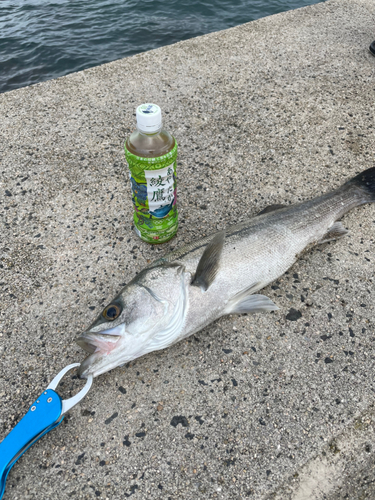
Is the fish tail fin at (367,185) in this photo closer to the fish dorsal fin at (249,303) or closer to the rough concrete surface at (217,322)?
the rough concrete surface at (217,322)

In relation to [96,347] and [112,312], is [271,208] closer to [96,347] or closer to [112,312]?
[112,312]

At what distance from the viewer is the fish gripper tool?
177cm

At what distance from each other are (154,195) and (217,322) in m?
1.01

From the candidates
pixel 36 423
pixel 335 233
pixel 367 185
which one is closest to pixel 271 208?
pixel 335 233

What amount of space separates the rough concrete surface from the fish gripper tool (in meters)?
0.14

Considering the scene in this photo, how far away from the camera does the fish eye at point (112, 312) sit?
2.02 meters

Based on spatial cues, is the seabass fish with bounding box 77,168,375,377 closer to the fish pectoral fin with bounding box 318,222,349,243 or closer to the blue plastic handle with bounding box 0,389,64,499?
the fish pectoral fin with bounding box 318,222,349,243

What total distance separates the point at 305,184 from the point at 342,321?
4.85ft

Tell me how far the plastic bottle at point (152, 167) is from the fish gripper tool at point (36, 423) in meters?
1.24

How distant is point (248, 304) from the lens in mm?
2395

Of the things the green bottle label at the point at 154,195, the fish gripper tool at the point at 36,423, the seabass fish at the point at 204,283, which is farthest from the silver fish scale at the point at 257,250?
the fish gripper tool at the point at 36,423

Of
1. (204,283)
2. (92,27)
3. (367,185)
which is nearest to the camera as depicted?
(204,283)

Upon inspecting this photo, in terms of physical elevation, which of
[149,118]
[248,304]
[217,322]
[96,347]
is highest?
[149,118]

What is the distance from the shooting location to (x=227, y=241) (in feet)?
8.08
